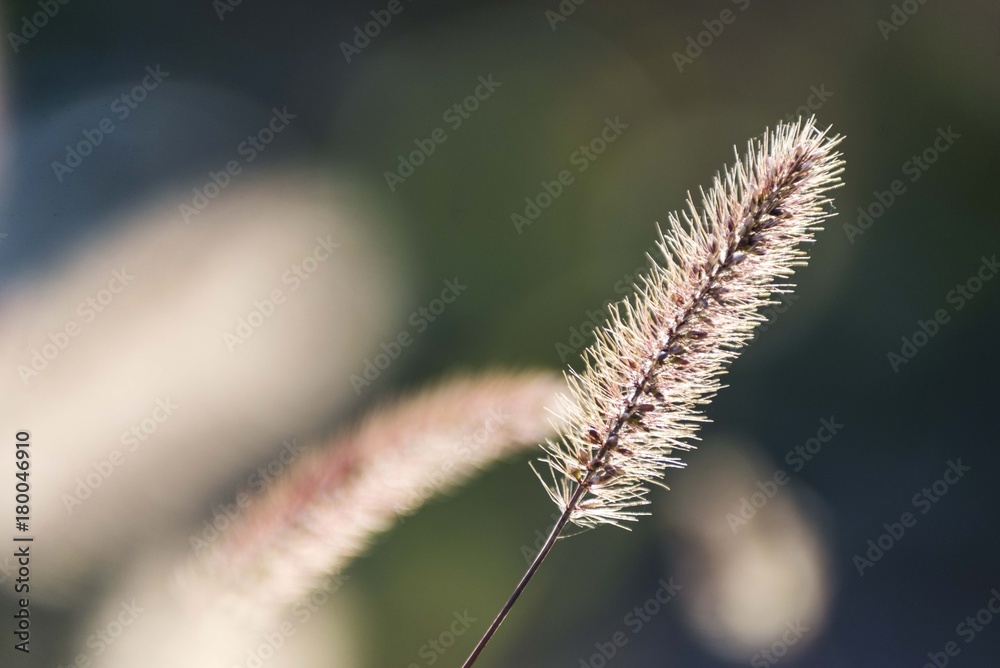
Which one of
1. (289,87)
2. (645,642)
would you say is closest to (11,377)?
(289,87)

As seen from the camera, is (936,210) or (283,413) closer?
(283,413)

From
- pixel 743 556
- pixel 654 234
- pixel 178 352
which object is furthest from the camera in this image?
pixel 654 234

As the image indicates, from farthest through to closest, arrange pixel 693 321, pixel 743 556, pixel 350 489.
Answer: pixel 743 556 < pixel 350 489 < pixel 693 321

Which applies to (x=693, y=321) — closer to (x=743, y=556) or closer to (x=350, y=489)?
(x=350, y=489)

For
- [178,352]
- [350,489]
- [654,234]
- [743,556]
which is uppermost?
[654,234]

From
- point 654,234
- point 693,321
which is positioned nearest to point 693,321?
point 693,321

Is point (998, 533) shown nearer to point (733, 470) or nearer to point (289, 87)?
point (733, 470)

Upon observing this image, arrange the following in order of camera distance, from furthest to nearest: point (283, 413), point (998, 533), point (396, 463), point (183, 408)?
point (998, 533) → point (283, 413) → point (183, 408) → point (396, 463)
